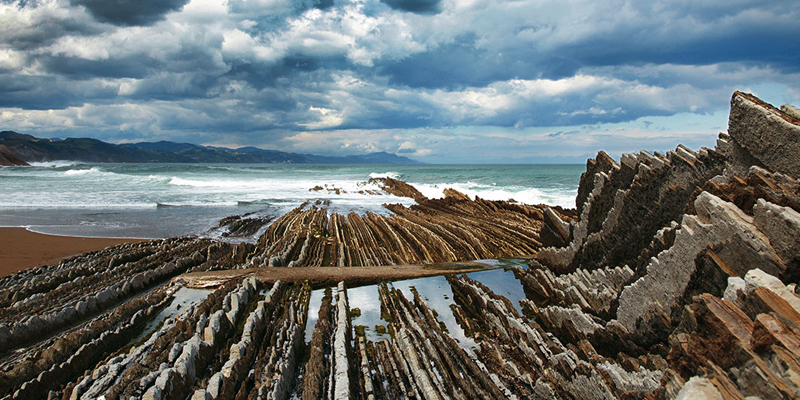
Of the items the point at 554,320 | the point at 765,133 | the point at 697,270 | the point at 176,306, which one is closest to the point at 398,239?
the point at 176,306

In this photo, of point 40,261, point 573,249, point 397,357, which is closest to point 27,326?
point 397,357

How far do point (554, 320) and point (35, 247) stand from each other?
17232 millimetres

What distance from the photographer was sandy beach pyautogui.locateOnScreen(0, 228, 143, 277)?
11475 mm

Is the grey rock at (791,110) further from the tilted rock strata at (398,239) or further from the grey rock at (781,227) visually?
the tilted rock strata at (398,239)

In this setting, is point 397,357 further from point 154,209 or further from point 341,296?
point 154,209

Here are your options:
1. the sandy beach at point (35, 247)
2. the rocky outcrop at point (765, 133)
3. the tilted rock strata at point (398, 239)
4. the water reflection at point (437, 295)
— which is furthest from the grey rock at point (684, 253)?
the sandy beach at point (35, 247)

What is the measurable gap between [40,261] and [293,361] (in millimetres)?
11773

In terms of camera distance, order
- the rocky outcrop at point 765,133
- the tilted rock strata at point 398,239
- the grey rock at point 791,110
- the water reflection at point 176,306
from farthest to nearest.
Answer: the tilted rock strata at point 398,239 → the water reflection at point 176,306 → the grey rock at point 791,110 → the rocky outcrop at point 765,133

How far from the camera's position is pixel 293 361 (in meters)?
5.04

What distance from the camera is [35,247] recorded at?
44.3 feet

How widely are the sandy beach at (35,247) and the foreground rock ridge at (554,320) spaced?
3.55m

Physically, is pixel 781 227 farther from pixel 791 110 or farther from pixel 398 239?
pixel 398 239

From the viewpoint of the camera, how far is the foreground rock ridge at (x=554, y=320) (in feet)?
10.7

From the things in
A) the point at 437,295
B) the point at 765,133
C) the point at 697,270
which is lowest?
the point at 437,295
